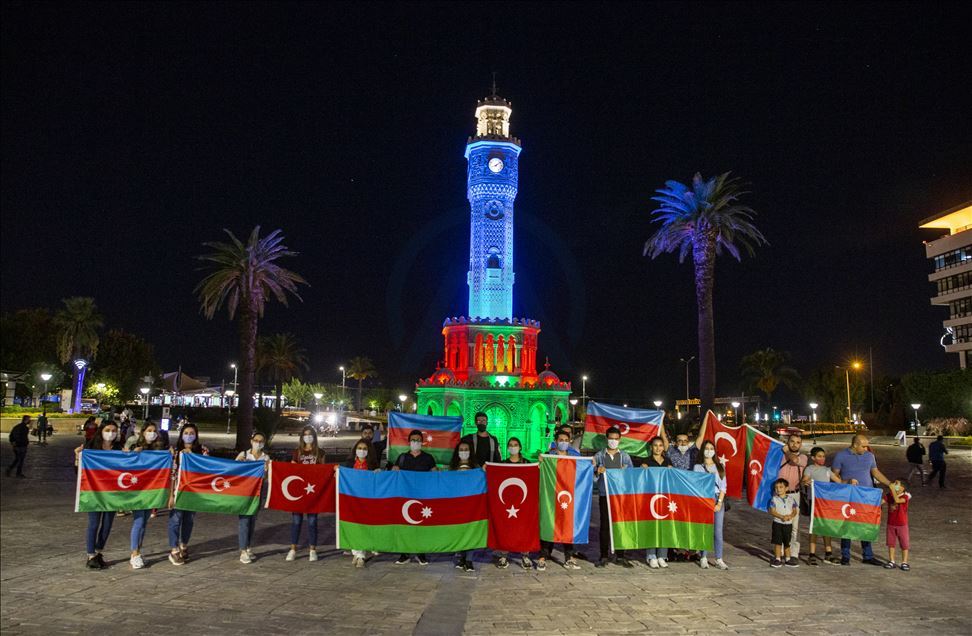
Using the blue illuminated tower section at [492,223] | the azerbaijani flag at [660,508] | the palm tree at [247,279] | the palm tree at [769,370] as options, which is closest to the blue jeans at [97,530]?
the azerbaijani flag at [660,508]

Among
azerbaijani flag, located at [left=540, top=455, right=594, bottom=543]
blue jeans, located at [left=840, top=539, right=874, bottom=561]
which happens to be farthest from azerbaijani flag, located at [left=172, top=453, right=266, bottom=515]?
blue jeans, located at [left=840, top=539, right=874, bottom=561]

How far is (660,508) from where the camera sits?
11727 millimetres

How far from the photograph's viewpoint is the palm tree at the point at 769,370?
84.4 metres

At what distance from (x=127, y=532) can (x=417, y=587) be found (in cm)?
663

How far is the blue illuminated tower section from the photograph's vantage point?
221 feet

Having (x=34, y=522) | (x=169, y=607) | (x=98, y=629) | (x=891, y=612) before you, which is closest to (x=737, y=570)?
(x=891, y=612)

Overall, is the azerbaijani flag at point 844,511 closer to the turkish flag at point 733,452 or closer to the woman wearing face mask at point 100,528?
the turkish flag at point 733,452

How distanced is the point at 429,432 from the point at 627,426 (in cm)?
503

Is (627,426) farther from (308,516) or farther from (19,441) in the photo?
(19,441)

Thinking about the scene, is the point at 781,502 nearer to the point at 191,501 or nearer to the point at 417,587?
the point at 417,587

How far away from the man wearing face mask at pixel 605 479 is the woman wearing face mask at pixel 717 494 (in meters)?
1.28

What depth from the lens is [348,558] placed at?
11656mm

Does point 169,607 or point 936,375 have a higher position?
point 936,375

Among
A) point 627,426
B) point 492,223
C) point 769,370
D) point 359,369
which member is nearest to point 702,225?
point 627,426
